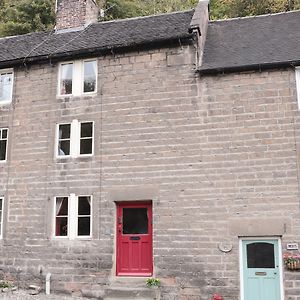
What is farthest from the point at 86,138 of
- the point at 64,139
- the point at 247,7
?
the point at 247,7

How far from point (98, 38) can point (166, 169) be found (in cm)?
575

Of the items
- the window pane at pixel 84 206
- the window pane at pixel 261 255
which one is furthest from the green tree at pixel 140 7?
the window pane at pixel 261 255

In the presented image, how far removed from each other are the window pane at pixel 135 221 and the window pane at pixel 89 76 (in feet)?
14.3

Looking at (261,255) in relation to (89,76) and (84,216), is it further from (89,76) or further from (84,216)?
(89,76)

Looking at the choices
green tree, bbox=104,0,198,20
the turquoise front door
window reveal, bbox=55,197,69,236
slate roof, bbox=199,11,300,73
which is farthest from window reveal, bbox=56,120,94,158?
green tree, bbox=104,0,198,20

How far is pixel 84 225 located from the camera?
14148mm

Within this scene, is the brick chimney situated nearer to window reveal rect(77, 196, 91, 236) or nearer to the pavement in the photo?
window reveal rect(77, 196, 91, 236)

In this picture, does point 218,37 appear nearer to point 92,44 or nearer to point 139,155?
point 92,44

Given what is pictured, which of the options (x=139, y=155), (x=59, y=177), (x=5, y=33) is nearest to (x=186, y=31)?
(x=139, y=155)

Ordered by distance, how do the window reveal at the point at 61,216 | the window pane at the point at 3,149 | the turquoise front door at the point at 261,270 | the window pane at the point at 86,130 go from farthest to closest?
the window pane at the point at 3,149 → the window pane at the point at 86,130 → the window reveal at the point at 61,216 → the turquoise front door at the point at 261,270

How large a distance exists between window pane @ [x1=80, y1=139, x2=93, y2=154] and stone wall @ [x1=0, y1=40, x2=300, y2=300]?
1.22 ft

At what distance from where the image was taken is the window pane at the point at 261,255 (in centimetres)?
1259

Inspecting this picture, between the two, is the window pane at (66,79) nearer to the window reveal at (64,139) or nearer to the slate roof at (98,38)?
the slate roof at (98,38)

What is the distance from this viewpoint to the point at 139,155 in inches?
552
